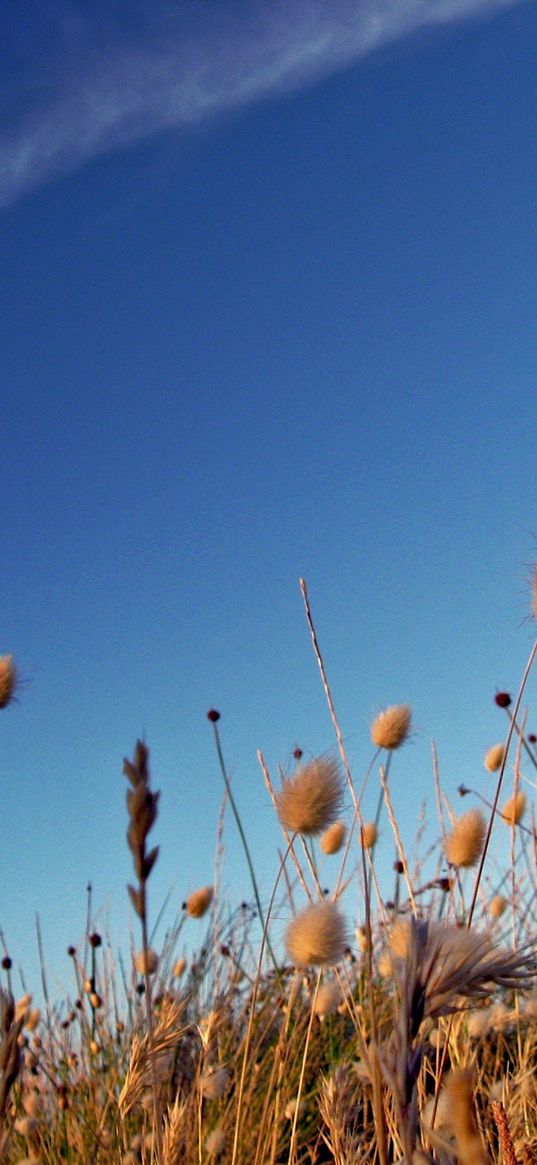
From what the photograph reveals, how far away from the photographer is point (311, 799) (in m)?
2.11

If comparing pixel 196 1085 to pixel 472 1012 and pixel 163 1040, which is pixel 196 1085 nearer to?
pixel 472 1012

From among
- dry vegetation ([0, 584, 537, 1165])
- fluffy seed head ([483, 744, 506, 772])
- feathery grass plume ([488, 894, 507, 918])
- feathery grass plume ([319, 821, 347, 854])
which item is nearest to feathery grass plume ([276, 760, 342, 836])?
dry vegetation ([0, 584, 537, 1165])

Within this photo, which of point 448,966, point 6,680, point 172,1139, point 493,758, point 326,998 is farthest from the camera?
point 493,758

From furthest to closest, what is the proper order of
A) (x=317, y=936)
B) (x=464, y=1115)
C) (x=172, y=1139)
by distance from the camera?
(x=317, y=936) < (x=172, y=1139) < (x=464, y=1115)

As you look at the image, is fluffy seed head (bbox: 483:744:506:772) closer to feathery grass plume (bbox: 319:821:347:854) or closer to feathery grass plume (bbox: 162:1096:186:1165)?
feathery grass plume (bbox: 319:821:347:854)

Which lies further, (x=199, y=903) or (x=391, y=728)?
(x=199, y=903)

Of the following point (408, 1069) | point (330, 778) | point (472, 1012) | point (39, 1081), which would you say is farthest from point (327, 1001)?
point (408, 1069)

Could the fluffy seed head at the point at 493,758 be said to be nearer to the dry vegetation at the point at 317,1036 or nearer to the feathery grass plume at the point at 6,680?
the dry vegetation at the point at 317,1036

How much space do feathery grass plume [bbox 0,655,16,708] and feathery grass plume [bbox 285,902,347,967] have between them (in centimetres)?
120

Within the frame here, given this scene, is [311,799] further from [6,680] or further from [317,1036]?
[317,1036]

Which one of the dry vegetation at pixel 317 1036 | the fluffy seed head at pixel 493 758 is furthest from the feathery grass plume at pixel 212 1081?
the fluffy seed head at pixel 493 758

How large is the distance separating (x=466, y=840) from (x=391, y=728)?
14.5 inches

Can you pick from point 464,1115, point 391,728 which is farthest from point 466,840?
point 464,1115

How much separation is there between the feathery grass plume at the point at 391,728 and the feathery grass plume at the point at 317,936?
902mm
